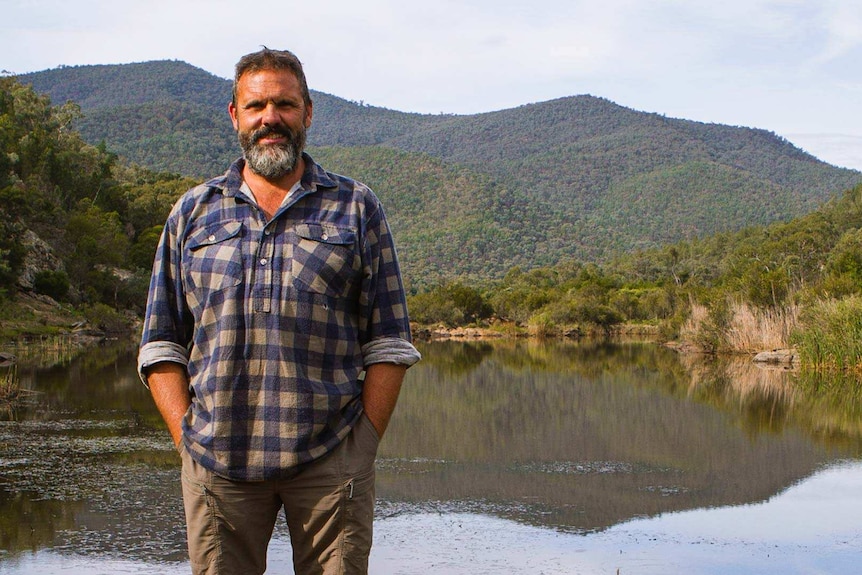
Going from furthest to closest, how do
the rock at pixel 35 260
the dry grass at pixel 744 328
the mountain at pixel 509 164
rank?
the mountain at pixel 509 164 < the rock at pixel 35 260 < the dry grass at pixel 744 328

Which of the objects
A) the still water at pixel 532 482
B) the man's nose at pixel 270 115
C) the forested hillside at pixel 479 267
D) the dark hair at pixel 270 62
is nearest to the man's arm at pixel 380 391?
the man's nose at pixel 270 115

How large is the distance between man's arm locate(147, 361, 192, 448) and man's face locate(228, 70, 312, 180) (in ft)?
1.99

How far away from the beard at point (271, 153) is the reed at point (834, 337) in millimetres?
19841

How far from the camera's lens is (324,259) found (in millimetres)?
2869

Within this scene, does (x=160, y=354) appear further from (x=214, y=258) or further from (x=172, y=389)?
(x=214, y=258)

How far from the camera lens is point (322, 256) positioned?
2.87 m

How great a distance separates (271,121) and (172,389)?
0.81 meters

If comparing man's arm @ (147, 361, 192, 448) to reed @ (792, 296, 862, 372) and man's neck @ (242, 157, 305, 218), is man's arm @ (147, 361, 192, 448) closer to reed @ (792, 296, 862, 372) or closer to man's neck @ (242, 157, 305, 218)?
man's neck @ (242, 157, 305, 218)

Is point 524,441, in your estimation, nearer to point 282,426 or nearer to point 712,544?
point 712,544

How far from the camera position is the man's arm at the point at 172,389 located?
115 inches

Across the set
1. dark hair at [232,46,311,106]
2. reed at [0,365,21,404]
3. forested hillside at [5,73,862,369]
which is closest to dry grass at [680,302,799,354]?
forested hillside at [5,73,862,369]

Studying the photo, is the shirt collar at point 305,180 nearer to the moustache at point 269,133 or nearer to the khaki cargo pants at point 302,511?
the moustache at point 269,133

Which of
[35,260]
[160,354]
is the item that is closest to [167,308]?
[160,354]

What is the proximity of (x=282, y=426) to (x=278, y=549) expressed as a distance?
13.0ft
